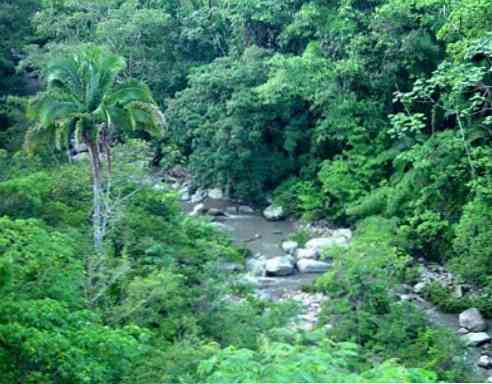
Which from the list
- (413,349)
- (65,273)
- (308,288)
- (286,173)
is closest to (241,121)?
(286,173)

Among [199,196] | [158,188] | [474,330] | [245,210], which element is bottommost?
[474,330]

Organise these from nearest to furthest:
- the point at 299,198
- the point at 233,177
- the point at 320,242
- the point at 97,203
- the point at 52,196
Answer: the point at 97,203 → the point at 52,196 → the point at 320,242 → the point at 299,198 → the point at 233,177

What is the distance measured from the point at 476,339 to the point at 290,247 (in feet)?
23.0

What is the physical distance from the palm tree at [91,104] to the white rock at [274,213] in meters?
9.08

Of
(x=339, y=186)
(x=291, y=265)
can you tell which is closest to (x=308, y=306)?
(x=291, y=265)

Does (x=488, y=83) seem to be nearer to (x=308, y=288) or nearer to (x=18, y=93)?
Result: (x=308, y=288)

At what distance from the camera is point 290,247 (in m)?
21.4

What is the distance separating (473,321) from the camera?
53.2ft

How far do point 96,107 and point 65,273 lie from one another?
597 cm

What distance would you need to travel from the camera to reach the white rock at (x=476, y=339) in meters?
15.4

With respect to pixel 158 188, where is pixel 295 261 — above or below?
below

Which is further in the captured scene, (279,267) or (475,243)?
(279,267)

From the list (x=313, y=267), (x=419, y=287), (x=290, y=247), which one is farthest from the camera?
(x=290, y=247)

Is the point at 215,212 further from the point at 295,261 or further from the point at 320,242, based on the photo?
the point at 295,261
